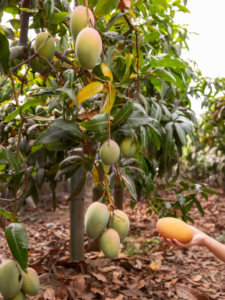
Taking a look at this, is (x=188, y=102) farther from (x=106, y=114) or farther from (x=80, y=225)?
(x=106, y=114)

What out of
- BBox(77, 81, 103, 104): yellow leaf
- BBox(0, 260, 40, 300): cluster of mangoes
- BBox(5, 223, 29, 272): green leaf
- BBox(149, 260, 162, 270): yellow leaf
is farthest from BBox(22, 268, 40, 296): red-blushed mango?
BBox(149, 260, 162, 270): yellow leaf

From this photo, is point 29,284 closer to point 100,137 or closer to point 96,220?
point 96,220

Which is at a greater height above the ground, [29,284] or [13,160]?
[13,160]

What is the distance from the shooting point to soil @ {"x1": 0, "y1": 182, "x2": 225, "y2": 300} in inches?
52.0

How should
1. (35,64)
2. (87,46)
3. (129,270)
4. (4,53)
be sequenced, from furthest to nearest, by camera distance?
1. (129,270)
2. (35,64)
3. (4,53)
4. (87,46)

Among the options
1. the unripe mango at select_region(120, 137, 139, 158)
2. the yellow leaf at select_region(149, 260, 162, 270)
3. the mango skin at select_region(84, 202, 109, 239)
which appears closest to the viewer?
the mango skin at select_region(84, 202, 109, 239)

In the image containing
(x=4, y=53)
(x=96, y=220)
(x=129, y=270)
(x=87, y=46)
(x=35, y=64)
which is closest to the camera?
(x=87, y=46)

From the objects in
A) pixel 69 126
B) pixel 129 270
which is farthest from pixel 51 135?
pixel 129 270

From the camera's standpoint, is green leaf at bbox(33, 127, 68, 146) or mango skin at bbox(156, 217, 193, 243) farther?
mango skin at bbox(156, 217, 193, 243)

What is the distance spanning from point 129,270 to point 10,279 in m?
1.11

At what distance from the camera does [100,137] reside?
2.06 feet

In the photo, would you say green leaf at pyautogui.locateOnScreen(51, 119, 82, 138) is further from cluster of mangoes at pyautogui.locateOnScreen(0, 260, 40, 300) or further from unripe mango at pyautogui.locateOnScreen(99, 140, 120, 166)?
cluster of mangoes at pyautogui.locateOnScreen(0, 260, 40, 300)

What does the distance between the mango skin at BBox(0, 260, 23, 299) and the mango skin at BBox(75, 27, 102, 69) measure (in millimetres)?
493

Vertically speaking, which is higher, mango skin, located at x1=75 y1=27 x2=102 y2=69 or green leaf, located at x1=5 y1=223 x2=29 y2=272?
mango skin, located at x1=75 y1=27 x2=102 y2=69
